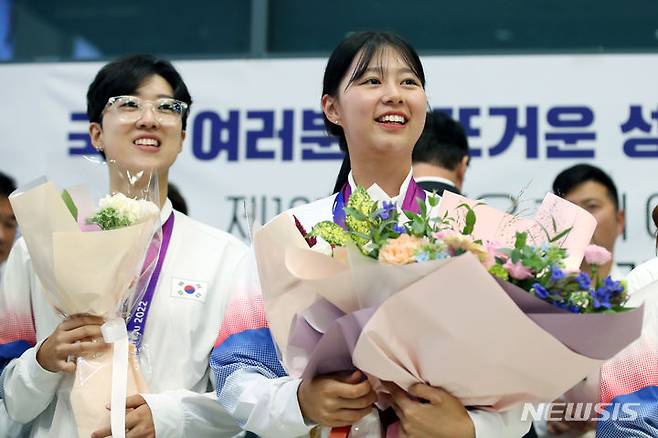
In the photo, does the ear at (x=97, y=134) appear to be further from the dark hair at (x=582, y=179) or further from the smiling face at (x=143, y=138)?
the dark hair at (x=582, y=179)

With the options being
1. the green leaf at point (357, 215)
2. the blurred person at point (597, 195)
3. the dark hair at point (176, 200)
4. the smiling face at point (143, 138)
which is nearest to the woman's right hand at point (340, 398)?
the green leaf at point (357, 215)

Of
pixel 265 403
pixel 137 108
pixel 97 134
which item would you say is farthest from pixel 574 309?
pixel 97 134

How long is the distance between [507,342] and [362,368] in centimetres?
30

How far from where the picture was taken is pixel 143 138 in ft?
9.59

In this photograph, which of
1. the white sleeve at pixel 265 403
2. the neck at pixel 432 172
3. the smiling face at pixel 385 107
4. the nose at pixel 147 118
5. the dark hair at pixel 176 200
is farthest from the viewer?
the dark hair at pixel 176 200

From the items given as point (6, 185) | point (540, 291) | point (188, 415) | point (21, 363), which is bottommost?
point (188, 415)

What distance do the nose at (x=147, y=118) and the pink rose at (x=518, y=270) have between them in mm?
1381

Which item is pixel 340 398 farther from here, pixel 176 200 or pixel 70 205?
pixel 176 200

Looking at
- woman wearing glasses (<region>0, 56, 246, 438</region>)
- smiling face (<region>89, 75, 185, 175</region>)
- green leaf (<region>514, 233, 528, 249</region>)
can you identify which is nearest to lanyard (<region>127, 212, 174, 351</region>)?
woman wearing glasses (<region>0, 56, 246, 438</region>)

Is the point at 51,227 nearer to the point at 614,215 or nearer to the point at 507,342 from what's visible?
the point at 507,342

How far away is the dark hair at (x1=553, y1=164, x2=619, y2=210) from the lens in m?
3.91

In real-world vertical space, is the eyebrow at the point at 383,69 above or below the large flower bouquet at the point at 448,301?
above

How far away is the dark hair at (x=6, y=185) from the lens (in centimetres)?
420

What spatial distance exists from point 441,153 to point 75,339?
5.47ft
